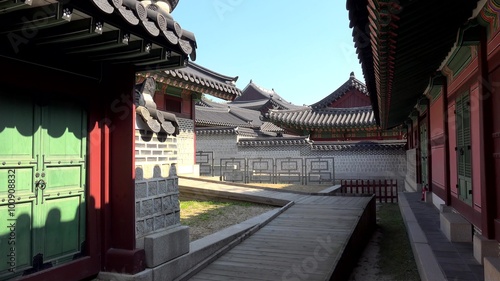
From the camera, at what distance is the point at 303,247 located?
6145mm

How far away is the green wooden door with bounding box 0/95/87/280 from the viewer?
A: 3.40 meters

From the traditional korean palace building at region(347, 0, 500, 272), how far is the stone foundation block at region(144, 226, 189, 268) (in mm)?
3413

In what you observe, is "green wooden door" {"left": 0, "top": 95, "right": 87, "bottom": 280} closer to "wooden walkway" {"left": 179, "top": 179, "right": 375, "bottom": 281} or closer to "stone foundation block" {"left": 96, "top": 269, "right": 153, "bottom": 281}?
"stone foundation block" {"left": 96, "top": 269, "right": 153, "bottom": 281}

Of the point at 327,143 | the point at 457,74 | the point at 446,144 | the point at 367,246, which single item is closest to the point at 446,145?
the point at 446,144

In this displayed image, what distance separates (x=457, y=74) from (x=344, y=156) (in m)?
14.0

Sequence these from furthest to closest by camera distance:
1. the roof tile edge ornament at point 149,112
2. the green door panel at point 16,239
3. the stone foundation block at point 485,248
→ the roof tile edge ornament at point 149,112 → the stone foundation block at point 485,248 → the green door panel at point 16,239

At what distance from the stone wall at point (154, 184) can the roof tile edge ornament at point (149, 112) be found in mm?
122

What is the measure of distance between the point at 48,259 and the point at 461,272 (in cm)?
482

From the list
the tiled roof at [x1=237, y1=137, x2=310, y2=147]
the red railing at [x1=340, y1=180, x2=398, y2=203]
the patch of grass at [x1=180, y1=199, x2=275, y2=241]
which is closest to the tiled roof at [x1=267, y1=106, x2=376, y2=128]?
the tiled roof at [x1=237, y1=137, x2=310, y2=147]

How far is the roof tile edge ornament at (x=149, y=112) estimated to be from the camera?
181 inches

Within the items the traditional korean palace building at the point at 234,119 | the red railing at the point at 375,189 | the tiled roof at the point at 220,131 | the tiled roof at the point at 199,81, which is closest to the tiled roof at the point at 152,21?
the tiled roof at the point at 199,81

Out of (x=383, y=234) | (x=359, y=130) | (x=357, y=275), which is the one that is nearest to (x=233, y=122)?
(x=359, y=130)

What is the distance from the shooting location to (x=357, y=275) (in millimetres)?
6293

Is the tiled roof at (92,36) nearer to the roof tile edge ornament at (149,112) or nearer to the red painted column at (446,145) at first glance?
the roof tile edge ornament at (149,112)
